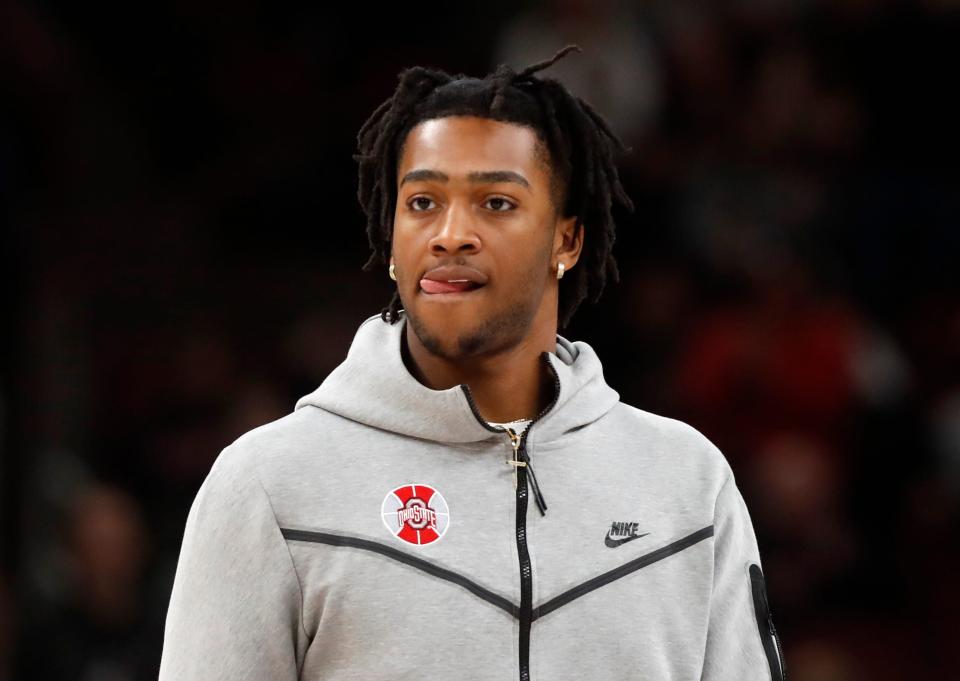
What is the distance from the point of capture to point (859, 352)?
19.3 ft

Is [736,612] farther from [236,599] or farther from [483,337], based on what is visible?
[236,599]

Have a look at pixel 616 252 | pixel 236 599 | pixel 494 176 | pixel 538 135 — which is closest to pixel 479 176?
pixel 494 176

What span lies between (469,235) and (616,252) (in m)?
3.27

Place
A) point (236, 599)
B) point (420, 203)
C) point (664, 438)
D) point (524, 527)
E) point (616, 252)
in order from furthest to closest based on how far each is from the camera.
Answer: point (616, 252), point (664, 438), point (420, 203), point (524, 527), point (236, 599)

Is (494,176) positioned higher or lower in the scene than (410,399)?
higher

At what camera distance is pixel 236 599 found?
2.65 m

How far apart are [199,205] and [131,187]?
248 millimetres

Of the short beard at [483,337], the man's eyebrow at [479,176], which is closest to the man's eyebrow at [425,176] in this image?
the man's eyebrow at [479,176]

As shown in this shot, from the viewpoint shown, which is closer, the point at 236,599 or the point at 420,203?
the point at 236,599

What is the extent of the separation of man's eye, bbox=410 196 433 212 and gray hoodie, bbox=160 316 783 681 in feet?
0.78

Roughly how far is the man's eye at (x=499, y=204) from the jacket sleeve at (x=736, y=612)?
624 millimetres

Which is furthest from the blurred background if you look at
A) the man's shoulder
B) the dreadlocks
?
the man's shoulder

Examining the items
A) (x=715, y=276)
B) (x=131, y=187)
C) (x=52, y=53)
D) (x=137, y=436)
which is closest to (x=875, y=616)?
(x=715, y=276)

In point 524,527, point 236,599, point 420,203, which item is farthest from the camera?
point 420,203
